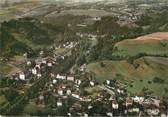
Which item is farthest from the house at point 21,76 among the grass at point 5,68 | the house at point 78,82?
the house at point 78,82

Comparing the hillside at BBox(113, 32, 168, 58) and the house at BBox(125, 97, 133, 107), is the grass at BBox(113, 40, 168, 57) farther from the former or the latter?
the house at BBox(125, 97, 133, 107)

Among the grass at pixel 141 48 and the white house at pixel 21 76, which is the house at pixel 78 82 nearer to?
the grass at pixel 141 48

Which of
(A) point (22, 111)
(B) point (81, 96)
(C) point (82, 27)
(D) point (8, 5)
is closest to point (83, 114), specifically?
(B) point (81, 96)

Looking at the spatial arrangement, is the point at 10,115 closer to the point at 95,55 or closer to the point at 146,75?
the point at 95,55

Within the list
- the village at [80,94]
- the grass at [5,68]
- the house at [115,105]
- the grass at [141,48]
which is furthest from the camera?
the grass at [5,68]

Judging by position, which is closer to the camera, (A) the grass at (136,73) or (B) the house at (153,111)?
(B) the house at (153,111)

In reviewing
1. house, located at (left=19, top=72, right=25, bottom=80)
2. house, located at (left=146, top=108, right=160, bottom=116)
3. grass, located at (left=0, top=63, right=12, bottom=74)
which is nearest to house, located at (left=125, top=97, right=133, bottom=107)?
house, located at (left=146, top=108, right=160, bottom=116)

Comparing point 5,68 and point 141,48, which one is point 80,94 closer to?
point 141,48
